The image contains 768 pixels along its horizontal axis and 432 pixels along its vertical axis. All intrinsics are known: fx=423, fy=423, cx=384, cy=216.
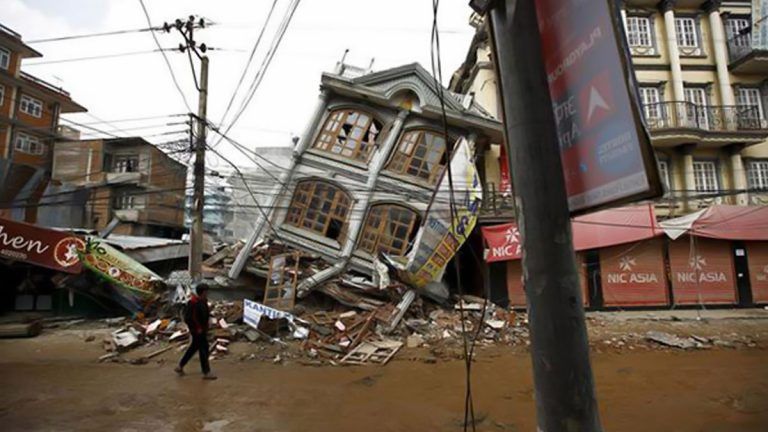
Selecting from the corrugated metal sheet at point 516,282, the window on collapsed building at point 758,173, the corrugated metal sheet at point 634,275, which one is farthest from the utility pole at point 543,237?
the window on collapsed building at point 758,173

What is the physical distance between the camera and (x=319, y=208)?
16062 millimetres

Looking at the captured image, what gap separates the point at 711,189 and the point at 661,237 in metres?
5.19

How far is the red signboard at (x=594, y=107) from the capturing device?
1.76m

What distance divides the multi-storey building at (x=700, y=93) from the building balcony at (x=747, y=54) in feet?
0.13

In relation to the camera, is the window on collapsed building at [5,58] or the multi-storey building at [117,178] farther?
the window on collapsed building at [5,58]

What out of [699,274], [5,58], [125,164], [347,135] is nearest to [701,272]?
[699,274]

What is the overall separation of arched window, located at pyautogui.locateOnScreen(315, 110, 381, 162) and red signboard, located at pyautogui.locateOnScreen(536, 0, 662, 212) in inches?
560

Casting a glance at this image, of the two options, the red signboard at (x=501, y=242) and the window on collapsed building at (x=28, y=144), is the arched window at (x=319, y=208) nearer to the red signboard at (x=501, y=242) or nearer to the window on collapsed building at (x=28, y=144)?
the red signboard at (x=501, y=242)

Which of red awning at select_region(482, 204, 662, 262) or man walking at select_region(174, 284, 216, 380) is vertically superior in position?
red awning at select_region(482, 204, 662, 262)

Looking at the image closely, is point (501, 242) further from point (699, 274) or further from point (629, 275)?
point (699, 274)

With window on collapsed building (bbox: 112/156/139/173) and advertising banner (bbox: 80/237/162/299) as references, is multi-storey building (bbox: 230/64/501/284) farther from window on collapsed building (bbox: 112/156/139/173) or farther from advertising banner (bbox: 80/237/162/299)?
window on collapsed building (bbox: 112/156/139/173)

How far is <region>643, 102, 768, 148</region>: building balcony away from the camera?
18.1 metres

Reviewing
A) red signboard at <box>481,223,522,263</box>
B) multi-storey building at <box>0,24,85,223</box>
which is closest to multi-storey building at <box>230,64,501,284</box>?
red signboard at <box>481,223,522,263</box>

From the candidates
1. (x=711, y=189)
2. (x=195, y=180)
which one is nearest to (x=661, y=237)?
(x=711, y=189)
